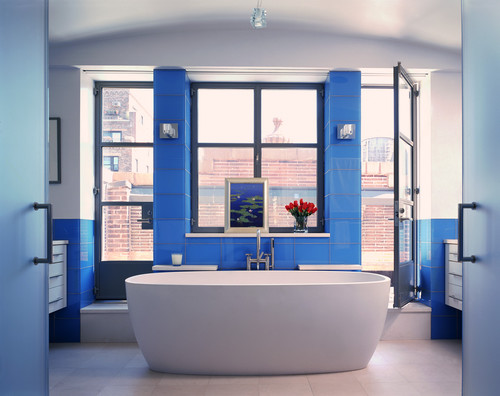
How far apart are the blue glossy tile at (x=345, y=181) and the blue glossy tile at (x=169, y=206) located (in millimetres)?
1380

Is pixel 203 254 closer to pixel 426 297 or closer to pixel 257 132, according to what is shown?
pixel 257 132

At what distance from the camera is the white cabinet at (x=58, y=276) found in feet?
11.9

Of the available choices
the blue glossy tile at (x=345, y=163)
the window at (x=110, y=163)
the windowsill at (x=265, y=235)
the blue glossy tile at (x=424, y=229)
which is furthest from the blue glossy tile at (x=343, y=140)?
the window at (x=110, y=163)

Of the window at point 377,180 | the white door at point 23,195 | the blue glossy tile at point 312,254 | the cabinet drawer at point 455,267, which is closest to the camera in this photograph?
the white door at point 23,195

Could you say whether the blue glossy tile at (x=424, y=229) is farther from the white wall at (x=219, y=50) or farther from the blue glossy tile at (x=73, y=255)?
A: the blue glossy tile at (x=73, y=255)

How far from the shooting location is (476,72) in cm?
152

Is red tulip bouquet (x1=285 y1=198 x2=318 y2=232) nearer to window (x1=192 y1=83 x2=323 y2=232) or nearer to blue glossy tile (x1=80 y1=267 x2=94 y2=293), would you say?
window (x1=192 y1=83 x2=323 y2=232)

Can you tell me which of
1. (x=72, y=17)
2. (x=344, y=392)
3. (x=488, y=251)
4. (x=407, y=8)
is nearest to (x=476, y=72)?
(x=488, y=251)

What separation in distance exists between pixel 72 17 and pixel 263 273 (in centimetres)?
260

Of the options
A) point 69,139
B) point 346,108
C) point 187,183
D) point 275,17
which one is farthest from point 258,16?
point 69,139

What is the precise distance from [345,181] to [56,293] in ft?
8.88

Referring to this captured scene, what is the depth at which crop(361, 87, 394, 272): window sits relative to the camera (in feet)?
15.2

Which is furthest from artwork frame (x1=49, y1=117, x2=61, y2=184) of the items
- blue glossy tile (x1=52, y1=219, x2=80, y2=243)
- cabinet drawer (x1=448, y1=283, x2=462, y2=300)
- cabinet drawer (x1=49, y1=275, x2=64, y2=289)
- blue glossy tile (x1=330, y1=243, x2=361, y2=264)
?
cabinet drawer (x1=448, y1=283, x2=462, y2=300)

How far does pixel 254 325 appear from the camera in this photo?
2.86 metres
